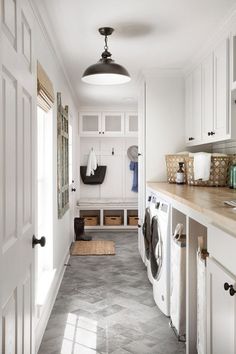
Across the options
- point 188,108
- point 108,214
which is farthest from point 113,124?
point 188,108

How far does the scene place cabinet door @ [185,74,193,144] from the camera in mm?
3893

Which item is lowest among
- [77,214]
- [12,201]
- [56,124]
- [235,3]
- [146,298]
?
[146,298]

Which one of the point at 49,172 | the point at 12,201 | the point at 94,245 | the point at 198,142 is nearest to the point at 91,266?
the point at 94,245

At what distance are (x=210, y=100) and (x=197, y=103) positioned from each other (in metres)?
0.43

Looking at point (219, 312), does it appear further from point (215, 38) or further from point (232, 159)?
point (215, 38)

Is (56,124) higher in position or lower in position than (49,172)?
higher

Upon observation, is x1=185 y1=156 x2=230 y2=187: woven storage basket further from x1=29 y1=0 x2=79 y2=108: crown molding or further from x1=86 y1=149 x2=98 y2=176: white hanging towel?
x1=86 y1=149 x2=98 y2=176: white hanging towel

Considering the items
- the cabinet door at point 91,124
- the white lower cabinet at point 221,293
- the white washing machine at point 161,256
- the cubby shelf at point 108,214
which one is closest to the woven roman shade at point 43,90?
the white washing machine at point 161,256

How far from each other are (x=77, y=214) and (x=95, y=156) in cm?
117

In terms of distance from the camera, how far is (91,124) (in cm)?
653

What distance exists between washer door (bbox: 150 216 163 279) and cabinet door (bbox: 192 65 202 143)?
1111mm

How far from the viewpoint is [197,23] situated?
9.04 feet

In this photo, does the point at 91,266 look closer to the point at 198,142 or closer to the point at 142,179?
the point at 142,179

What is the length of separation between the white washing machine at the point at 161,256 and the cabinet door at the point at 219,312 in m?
1.00
